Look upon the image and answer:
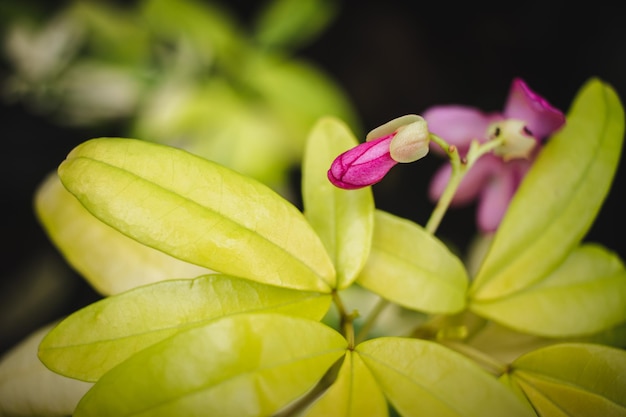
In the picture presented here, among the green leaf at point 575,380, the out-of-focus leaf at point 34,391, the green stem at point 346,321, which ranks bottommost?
the out-of-focus leaf at point 34,391

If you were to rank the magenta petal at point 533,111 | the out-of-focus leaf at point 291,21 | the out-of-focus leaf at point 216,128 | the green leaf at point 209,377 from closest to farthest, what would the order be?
the green leaf at point 209,377 → the magenta petal at point 533,111 → the out-of-focus leaf at point 216,128 → the out-of-focus leaf at point 291,21

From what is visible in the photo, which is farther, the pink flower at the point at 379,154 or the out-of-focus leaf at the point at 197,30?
the out-of-focus leaf at the point at 197,30

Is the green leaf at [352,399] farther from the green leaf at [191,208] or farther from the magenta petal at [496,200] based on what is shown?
the magenta petal at [496,200]

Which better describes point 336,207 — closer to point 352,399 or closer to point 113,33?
point 352,399

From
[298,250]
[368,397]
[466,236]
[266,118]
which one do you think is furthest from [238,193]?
[466,236]

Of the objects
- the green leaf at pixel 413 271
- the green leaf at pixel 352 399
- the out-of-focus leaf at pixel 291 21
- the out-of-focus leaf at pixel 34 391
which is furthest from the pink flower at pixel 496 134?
the out-of-focus leaf at pixel 291 21

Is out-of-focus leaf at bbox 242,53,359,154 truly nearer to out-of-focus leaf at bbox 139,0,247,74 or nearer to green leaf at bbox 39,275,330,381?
out-of-focus leaf at bbox 139,0,247,74

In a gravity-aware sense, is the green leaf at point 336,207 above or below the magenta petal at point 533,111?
below
